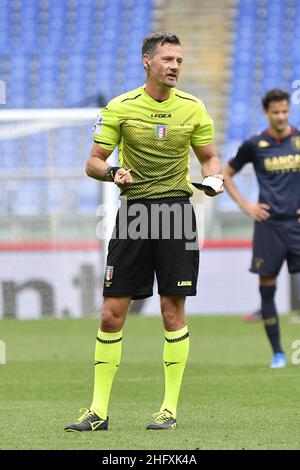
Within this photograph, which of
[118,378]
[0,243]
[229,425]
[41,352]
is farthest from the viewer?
[0,243]

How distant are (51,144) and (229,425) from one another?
1016cm

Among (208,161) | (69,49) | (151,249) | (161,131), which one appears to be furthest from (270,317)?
(69,49)

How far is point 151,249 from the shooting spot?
5.81 m

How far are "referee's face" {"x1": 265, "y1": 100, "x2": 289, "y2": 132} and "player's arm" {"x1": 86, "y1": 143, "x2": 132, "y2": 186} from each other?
3188 millimetres

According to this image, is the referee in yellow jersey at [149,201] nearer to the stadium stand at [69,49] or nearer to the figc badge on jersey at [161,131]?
the figc badge on jersey at [161,131]

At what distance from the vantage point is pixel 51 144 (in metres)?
15.4

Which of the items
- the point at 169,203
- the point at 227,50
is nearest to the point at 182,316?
the point at 169,203

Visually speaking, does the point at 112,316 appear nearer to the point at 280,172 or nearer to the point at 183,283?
the point at 183,283

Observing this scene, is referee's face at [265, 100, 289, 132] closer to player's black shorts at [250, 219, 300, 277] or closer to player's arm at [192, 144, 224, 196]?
player's black shorts at [250, 219, 300, 277]

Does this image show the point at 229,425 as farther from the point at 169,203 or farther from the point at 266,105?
the point at 266,105

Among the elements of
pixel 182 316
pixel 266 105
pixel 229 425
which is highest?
pixel 266 105

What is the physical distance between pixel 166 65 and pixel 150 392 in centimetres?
262

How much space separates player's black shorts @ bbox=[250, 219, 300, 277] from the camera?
8797 mm

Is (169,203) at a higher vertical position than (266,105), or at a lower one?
lower
